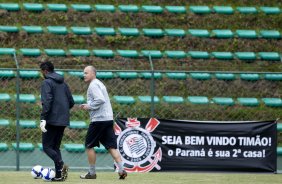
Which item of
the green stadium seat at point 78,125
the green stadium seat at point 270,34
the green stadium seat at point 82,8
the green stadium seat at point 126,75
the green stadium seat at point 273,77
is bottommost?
the green stadium seat at point 78,125

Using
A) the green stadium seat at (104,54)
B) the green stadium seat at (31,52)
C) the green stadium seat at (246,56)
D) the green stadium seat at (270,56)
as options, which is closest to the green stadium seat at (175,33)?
the green stadium seat at (246,56)

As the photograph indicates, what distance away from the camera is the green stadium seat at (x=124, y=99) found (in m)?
18.2

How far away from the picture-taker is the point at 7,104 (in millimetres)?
17984

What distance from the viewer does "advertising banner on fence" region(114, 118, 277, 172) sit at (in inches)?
635

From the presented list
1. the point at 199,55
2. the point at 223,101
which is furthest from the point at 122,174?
the point at 199,55

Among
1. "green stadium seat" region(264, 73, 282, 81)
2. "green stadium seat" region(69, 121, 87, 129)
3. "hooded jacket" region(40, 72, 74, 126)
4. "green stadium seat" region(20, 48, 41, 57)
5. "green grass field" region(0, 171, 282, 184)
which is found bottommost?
"green grass field" region(0, 171, 282, 184)

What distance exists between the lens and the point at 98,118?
43.7 feet

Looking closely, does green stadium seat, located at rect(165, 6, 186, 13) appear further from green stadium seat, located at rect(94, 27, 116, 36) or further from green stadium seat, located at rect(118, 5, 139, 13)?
green stadium seat, located at rect(94, 27, 116, 36)

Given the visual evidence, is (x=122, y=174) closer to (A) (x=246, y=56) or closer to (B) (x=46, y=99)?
(B) (x=46, y=99)

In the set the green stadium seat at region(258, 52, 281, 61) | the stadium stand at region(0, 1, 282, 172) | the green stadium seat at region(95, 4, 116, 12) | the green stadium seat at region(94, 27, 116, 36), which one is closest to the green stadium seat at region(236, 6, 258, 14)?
the stadium stand at region(0, 1, 282, 172)

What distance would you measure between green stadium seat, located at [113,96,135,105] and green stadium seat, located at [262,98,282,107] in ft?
10.4

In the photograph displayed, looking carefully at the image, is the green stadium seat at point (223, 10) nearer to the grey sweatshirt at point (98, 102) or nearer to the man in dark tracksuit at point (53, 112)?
the grey sweatshirt at point (98, 102)

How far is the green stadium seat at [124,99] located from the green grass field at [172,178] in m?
2.89

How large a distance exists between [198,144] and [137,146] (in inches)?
48.3
